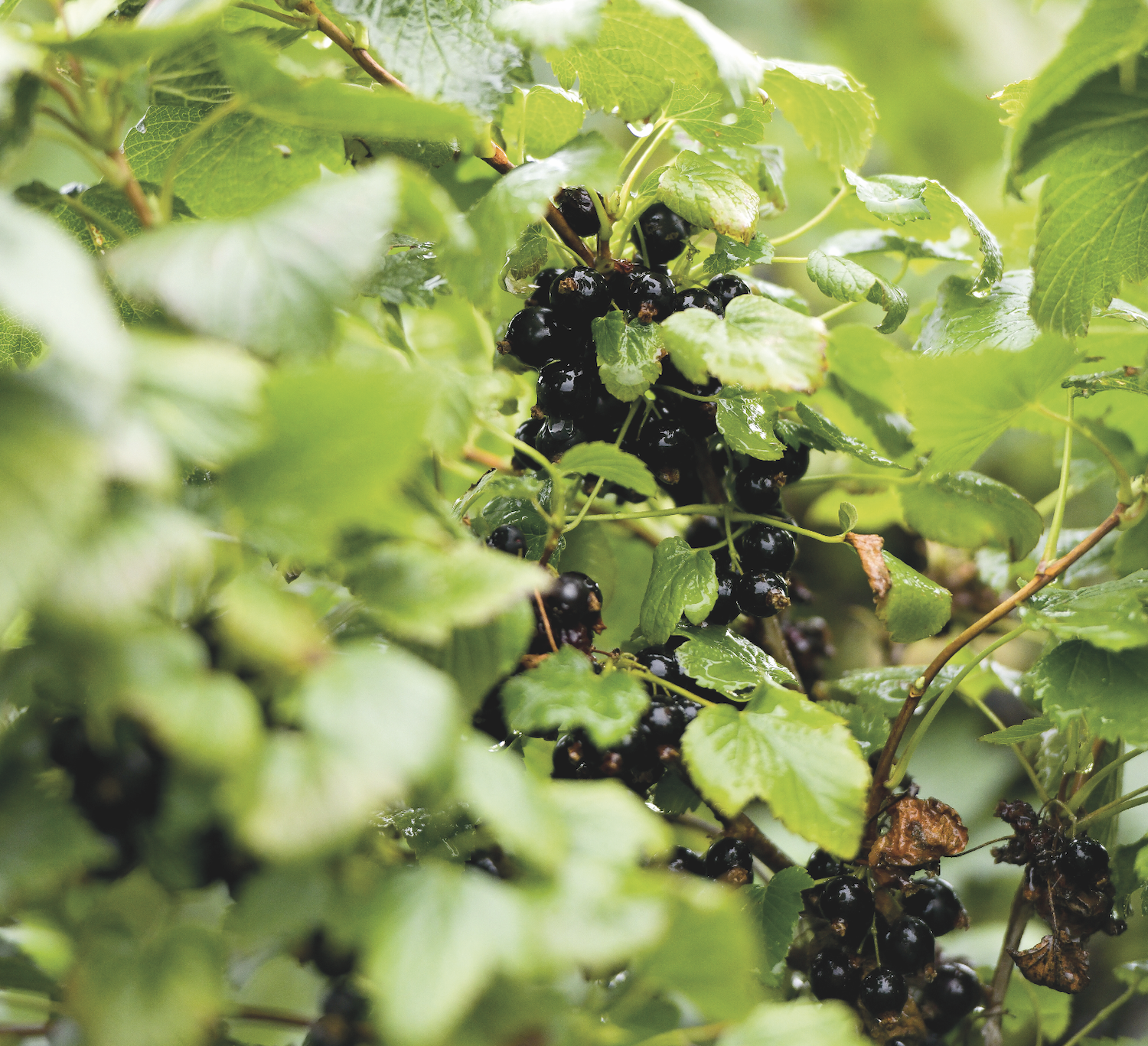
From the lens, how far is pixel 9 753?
309 millimetres

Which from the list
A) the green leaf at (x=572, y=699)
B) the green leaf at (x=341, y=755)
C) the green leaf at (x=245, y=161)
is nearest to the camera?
the green leaf at (x=341, y=755)

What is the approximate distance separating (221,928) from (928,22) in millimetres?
2367

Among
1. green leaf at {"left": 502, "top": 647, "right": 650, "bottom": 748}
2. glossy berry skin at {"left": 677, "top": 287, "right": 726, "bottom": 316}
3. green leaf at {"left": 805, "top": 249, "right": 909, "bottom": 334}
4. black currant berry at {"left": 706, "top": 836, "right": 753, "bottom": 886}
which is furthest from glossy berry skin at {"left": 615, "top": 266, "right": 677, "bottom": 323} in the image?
black currant berry at {"left": 706, "top": 836, "right": 753, "bottom": 886}

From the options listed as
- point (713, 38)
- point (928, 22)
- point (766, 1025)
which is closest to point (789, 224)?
point (928, 22)

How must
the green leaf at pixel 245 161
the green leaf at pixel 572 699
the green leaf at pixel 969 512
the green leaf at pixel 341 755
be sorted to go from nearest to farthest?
the green leaf at pixel 341 755, the green leaf at pixel 572 699, the green leaf at pixel 245 161, the green leaf at pixel 969 512

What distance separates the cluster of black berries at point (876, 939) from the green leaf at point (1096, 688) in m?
0.14

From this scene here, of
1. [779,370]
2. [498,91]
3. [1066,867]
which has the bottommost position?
[1066,867]

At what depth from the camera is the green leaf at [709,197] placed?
0.48 metres

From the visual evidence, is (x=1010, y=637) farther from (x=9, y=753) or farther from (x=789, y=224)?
(x=789, y=224)

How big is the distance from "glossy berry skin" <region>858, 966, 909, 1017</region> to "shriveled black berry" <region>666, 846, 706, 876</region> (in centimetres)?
12

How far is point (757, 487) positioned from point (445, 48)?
311 millimetres

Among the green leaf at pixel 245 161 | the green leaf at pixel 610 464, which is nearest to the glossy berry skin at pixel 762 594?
the green leaf at pixel 610 464

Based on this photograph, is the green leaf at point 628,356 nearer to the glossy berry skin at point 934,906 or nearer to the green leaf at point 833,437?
the green leaf at point 833,437

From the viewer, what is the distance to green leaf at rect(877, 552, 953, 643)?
0.52 meters
